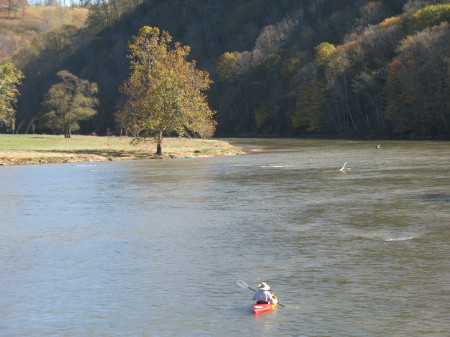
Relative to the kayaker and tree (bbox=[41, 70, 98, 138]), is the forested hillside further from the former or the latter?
the kayaker

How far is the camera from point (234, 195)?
35781mm

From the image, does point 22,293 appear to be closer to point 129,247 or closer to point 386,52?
point 129,247

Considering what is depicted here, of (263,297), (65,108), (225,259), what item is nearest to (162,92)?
(225,259)

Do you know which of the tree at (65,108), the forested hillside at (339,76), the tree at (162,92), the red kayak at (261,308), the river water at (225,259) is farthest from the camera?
the tree at (65,108)

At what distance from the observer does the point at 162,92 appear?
70.8 meters

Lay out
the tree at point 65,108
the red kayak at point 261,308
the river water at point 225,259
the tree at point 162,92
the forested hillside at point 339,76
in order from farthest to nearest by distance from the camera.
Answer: the tree at point 65,108 < the forested hillside at point 339,76 < the tree at point 162,92 < the red kayak at point 261,308 < the river water at point 225,259

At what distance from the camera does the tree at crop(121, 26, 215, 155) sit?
233 feet

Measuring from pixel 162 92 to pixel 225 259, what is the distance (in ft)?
173

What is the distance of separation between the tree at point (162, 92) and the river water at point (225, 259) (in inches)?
1259

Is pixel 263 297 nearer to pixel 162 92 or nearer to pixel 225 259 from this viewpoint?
pixel 225 259

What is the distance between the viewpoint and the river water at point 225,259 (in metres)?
13.8

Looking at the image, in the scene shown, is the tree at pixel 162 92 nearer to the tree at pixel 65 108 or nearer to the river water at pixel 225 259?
the river water at pixel 225 259

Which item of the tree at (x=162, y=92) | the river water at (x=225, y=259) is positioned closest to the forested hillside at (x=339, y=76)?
the tree at (x=162, y=92)

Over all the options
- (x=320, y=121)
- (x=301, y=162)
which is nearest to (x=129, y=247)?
(x=301, y=162)
